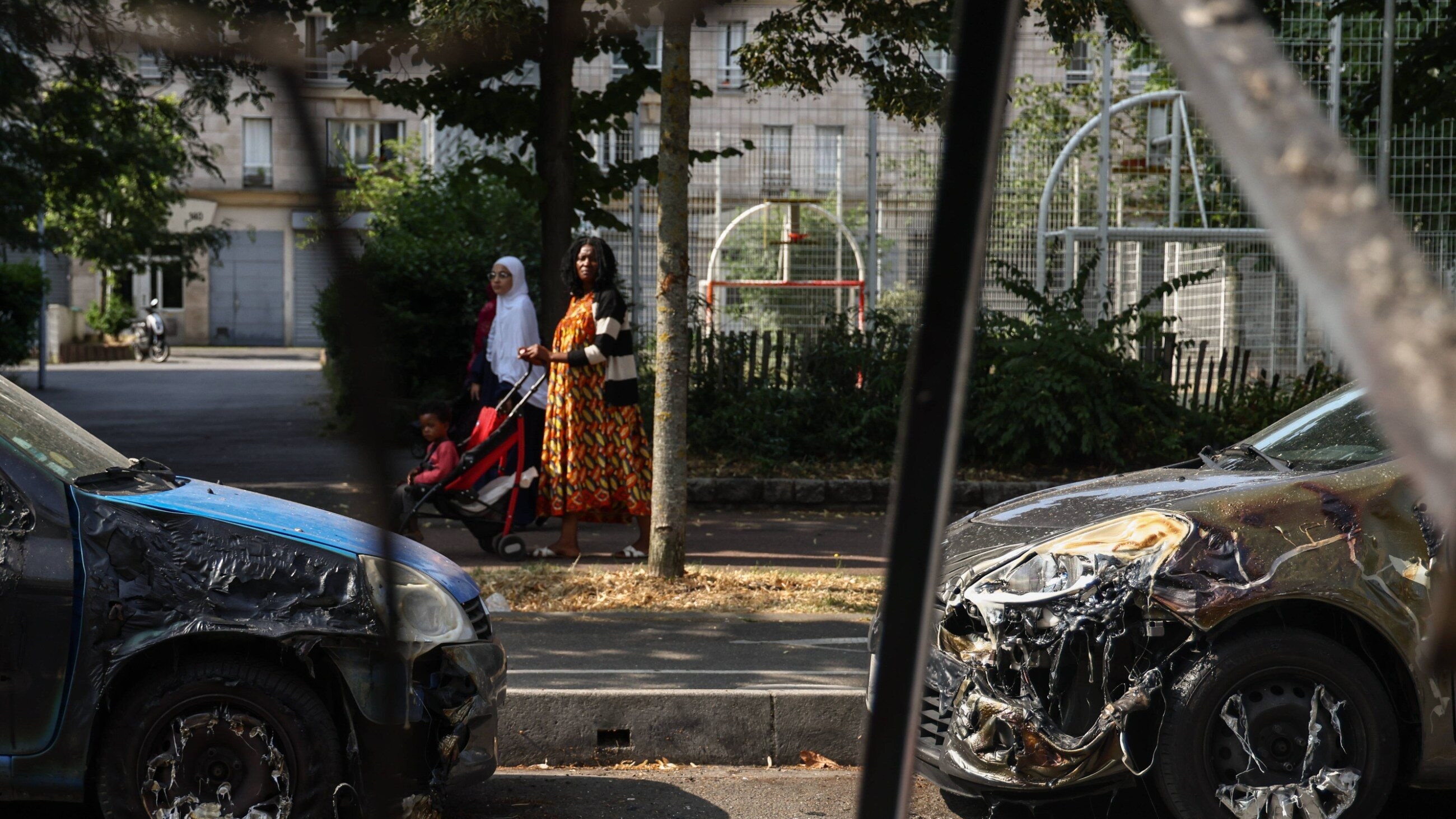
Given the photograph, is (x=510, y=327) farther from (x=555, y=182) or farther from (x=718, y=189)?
(x=718, y=189)

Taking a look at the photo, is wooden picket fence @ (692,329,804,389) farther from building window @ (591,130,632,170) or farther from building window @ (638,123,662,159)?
building window @ (591,130,632,170)

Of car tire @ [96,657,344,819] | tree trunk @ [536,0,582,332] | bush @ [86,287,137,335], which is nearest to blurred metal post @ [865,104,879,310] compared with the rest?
tree trunk @ [536,0,582,332]

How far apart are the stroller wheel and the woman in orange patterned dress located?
454mm

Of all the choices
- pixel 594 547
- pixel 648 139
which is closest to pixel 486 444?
pixel 594 547

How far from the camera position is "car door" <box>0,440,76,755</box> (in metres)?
3.83

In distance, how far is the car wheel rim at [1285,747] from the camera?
409 centimetres

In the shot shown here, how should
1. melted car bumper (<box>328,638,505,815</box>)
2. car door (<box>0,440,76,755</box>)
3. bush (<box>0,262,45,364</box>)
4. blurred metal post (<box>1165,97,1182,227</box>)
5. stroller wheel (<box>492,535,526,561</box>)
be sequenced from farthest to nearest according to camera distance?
bush (<box>0,262,45,364</box>) < blurred metal post (<box>1165,97,1182,227</box>) < stroller wheel (<box>492,535,526,561</box>) < melted car bumper (<box>328,638,505,815</box>) < car door (<box>0,440,76,755</box>)

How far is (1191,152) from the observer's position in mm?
13812

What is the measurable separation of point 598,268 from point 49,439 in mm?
4497

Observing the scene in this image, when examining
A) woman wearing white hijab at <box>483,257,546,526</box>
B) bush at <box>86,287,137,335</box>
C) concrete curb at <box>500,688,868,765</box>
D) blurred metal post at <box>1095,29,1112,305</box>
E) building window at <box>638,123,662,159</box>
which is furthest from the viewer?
bush at <box>86,287,137,335</box>

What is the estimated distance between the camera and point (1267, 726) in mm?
4121

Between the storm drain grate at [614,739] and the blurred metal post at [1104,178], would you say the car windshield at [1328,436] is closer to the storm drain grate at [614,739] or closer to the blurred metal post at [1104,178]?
the storm drain grate at [614,739]

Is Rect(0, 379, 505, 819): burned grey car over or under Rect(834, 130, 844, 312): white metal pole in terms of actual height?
under

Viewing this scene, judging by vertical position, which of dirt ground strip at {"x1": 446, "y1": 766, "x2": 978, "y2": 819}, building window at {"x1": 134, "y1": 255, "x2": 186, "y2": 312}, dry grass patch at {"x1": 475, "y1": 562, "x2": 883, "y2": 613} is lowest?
dirt ground strip at {"x1": 446, "y1": 766, "x2": 978, "y2": 819}
